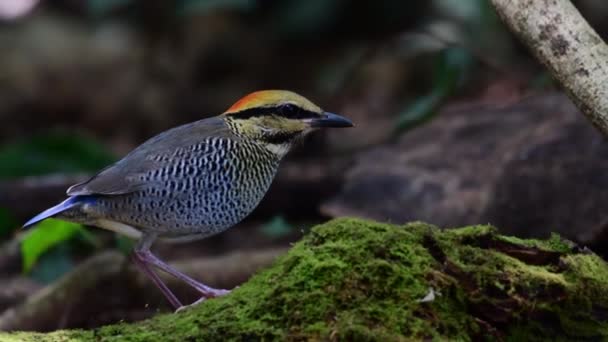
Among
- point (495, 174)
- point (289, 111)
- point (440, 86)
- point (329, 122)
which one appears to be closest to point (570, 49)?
point (329, 122)

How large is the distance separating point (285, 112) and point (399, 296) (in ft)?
5.69

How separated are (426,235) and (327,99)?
331 inches

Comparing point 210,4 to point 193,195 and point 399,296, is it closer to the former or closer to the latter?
point 193,195

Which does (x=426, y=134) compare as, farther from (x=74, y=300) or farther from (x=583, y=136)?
(x=74, y=300)

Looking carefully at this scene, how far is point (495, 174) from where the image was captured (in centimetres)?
691

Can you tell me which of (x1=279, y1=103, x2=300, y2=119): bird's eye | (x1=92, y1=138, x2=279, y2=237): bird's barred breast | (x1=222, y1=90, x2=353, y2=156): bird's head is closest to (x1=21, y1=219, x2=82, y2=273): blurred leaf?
(x1=92, y1=138, x2=279, y2=237): bird's barred breast

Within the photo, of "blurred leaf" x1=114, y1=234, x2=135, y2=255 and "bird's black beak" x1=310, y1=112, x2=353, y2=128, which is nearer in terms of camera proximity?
"bird's black beak" x1=310, y1=112, x2=353, y2=128

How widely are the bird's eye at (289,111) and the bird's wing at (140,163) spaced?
0.87 ft

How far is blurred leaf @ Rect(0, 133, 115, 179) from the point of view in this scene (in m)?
9.27

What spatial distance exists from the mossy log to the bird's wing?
3.80 ft

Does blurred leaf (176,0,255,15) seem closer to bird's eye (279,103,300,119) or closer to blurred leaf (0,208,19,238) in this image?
blurred leaf (0,208,19,238)

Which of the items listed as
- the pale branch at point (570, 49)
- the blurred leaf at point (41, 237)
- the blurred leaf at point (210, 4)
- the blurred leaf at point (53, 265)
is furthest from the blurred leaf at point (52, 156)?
the pale branch at point (570, 49)

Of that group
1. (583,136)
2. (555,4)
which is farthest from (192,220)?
(583,136)

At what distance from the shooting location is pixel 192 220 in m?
4.69
